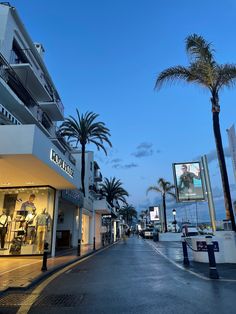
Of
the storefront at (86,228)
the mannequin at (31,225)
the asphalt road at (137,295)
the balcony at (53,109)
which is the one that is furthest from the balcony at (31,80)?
the storefront at (86,228)

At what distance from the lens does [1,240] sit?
1777 centimetres

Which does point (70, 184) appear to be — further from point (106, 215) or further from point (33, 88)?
point (106, 215)

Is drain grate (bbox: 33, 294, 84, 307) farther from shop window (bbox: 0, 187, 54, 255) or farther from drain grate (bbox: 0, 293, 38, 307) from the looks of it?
shop window (bbox: 0, 187, 54, 255)

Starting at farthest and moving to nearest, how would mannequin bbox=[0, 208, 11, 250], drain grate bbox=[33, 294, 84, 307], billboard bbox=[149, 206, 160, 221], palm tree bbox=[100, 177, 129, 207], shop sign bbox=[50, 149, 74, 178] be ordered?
1. billboard bbox=[149, 206, 160, 221]
2. palm tree bbox=[100, 177, 129, 207]
3. mannequin bbox=[0, 208, 11, 250]
4. shop sign bbox=[50, 149, 74, 178]
5. drain grate bbox=[33, 294, 84, 307]

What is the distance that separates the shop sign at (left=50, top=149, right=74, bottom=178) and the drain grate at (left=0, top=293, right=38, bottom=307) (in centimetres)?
727

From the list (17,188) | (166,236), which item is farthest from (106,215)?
(17,188)

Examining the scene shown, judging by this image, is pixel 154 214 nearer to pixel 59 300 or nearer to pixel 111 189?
pixel 111 189

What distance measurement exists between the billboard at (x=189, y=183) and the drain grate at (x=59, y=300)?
15939 millimetres

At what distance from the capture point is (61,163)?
15281 mm

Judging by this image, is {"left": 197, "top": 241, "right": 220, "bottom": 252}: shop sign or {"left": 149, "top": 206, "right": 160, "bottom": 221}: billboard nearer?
{"left": 197, "top": 241, "right": 220, "bottom": 252}: shop sign

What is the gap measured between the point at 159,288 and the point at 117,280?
1846 mm

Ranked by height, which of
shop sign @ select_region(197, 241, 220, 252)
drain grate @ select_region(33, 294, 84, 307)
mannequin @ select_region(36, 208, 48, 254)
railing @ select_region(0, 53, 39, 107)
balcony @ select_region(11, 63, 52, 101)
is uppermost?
balcony @ select_region(11, 63, 52, 101)

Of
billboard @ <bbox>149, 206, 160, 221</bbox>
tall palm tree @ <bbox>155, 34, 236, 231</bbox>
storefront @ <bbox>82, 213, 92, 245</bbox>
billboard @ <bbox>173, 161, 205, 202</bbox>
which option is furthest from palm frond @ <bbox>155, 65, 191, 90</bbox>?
billboard @ <bbox>149, 206, 160, 221</bbox>

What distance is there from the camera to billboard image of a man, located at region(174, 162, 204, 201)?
70.3 ft
